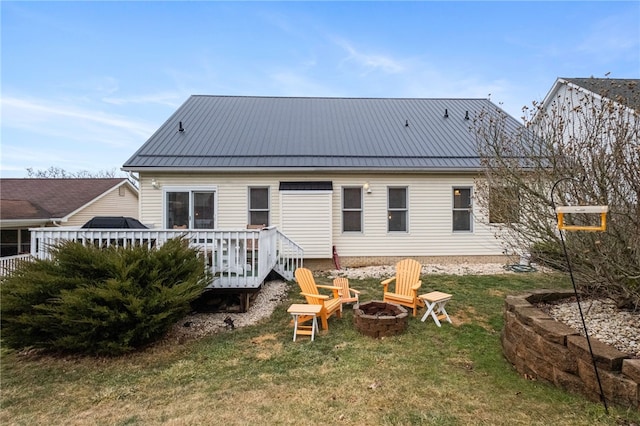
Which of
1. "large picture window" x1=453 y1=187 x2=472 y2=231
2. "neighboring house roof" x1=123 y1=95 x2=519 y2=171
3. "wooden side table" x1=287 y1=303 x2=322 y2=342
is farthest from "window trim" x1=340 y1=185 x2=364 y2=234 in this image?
"wooden side table" x1=287 y1=303 x2=322 y2=342

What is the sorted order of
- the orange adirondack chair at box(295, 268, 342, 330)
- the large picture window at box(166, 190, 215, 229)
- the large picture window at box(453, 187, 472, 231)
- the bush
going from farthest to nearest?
1. the large picture window at box(453, 187, 472, 231)
2. the large picture window at box(166, 190, 215, 229)
3. the orange adirondack chair at box(295, 268, 342, 330)
4. the bush

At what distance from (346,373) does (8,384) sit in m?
3.73

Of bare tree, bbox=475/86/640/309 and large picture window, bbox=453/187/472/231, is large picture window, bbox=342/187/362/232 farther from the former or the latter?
bare tree, bbox=475/86/640/309

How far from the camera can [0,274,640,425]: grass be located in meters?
2.73

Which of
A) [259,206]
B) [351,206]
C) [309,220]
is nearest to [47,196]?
[259,206]

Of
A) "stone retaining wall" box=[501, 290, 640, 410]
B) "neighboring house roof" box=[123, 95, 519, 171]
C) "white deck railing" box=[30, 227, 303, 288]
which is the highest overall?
"neighboring house roof" box=[123, 95, 519, 171]

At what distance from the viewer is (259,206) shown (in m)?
9.91

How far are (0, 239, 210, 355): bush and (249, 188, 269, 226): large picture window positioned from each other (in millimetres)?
5385

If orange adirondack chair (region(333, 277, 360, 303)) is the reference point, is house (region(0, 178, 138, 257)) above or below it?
above

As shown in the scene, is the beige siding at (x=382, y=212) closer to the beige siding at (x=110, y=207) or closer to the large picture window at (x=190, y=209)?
the large picture window at (x=190, y=209)

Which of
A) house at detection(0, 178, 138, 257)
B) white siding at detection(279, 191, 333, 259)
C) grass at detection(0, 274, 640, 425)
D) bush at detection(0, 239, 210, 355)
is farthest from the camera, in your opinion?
house at detection(0, 178, 138, 257)

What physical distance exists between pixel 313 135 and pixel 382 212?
3.67 m

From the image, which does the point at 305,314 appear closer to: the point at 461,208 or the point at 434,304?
the point at 434,304

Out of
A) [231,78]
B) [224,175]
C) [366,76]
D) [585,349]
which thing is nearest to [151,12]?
[224,175]
